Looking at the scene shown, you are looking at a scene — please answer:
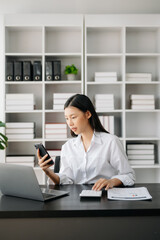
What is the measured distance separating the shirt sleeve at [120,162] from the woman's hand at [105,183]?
7 cm

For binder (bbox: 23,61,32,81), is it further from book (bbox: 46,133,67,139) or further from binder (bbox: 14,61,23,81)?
book (bbox: 46,133,67,139)

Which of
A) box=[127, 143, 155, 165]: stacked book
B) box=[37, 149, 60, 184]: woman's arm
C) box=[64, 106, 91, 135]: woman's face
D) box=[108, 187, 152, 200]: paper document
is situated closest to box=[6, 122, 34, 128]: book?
box=[127, 143, 155, 165]: stacked book

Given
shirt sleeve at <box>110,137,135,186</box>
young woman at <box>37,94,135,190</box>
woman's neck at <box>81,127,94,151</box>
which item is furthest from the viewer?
woman's neck at <box>81,127,94,151</box>

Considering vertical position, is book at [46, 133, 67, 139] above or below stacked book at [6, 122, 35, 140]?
below

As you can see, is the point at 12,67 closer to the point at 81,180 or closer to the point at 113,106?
the point at 113,106

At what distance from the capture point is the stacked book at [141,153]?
11.9 feet

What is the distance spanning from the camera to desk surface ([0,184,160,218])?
1.32m

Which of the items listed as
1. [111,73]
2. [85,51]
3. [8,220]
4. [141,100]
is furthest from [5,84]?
[8,220]

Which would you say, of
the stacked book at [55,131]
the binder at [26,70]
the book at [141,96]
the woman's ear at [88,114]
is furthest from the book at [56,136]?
the woman's ear at [88,114]

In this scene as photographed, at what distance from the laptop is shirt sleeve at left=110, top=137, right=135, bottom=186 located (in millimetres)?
451

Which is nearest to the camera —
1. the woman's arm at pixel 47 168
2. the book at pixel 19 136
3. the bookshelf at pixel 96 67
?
the woman's arm at pixel 47 168

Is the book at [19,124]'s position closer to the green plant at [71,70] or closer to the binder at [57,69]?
the binder at [57,69]

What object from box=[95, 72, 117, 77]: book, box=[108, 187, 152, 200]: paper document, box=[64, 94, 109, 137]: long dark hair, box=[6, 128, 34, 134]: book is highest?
box=[95, 72, 117, 77]: book
